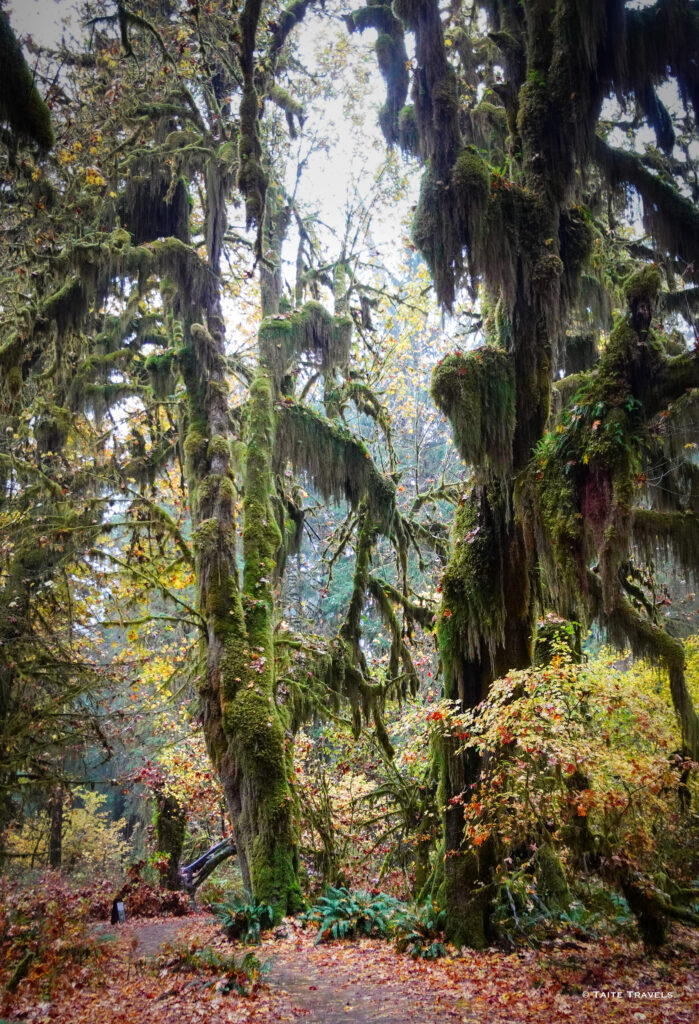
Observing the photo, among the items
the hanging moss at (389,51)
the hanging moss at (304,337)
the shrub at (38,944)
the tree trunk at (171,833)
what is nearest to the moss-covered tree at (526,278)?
the hanging moss at (389,51)

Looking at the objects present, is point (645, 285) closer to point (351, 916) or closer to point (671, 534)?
point (671, 534)

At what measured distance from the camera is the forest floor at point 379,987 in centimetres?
511

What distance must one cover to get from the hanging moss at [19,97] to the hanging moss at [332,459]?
7.29 metres

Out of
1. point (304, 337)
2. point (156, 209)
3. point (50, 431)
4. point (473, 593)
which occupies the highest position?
point (156, 209)

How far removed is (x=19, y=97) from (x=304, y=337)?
7.45 m

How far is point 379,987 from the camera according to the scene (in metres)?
5.98

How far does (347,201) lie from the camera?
13.6 m

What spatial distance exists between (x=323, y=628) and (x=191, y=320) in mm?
14275

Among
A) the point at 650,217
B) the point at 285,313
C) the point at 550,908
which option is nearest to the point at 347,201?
the point at 285,313

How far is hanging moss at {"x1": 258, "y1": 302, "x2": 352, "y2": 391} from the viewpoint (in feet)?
35.2

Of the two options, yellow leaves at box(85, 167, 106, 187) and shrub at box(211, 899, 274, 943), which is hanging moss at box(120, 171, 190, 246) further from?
shrub at box(211, 899, 274, 943)

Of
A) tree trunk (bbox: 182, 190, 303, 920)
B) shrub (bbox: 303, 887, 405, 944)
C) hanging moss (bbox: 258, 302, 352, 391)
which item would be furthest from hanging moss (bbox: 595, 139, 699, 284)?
shrub (bbox: 303, 887, 405, 944)

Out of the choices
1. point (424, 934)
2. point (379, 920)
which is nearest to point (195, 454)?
point (379, 920)

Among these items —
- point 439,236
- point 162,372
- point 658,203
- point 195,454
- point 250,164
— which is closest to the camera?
point 439,236
